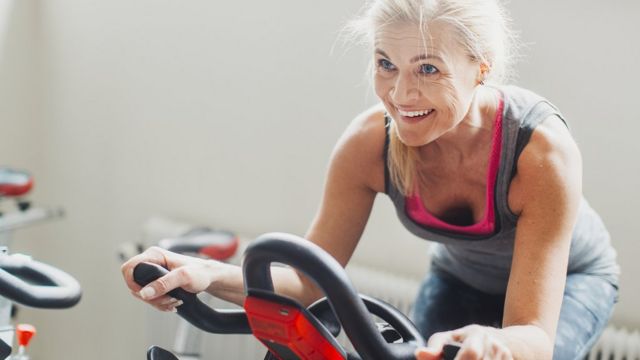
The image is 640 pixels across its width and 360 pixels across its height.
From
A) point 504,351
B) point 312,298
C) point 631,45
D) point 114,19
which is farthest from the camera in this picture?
point 114,19

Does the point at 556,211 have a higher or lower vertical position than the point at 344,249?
higher

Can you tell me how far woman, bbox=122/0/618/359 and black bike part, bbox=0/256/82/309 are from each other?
0.09 metres

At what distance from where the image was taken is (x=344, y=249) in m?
1.54

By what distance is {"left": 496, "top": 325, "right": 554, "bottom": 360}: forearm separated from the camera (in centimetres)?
114

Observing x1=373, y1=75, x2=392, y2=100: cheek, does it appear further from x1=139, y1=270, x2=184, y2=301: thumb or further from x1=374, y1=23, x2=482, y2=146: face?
x1=139, y1=270, x2=184, y2=301: thumb

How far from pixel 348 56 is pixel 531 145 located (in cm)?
87

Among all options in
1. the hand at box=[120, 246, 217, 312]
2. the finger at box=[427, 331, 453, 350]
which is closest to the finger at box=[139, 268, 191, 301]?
the hand at box=[120, 246, 217, 312]

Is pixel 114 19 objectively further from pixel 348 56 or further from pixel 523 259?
pixel 523 259

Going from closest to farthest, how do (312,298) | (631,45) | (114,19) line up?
(312,298) → (631,45) → (114,19)

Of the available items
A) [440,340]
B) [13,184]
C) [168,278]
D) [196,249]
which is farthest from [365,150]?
[13,184]

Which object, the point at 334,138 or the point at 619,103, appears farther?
the point at 334,138

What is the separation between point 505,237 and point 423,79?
343 mm

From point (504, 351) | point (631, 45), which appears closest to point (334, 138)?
point (631, 45)

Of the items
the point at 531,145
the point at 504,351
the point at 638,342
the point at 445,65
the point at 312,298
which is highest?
the point at 445,65
